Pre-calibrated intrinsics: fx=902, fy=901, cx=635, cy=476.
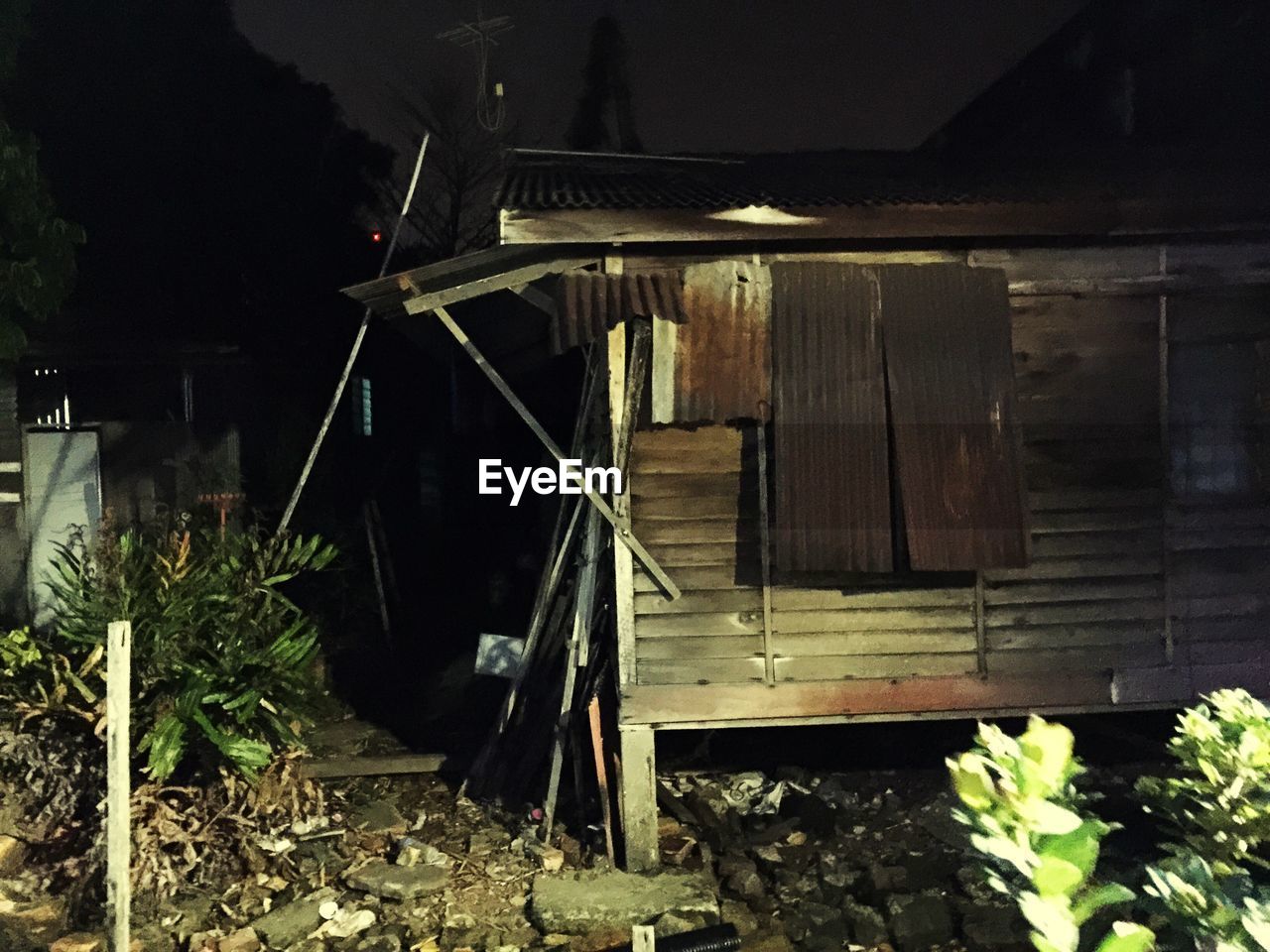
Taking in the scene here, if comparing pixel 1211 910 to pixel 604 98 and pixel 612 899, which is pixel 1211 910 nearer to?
pixel 612 899

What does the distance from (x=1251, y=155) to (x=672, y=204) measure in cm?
389

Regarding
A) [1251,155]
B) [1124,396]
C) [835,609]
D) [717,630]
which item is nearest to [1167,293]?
[1124,396]

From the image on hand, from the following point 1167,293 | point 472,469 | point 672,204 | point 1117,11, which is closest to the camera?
point 672,204

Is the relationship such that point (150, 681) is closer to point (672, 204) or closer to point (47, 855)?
point (47, 855)

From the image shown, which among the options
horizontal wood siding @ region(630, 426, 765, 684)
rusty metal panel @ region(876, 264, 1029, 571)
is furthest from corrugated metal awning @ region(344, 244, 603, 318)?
rusty metal panel @ region(876, 264, 1029, 571)

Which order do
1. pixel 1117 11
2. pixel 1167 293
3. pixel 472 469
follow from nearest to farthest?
pixel 1167 293
pixel 1117 11
pixel 472 469

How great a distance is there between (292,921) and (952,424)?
4731mm

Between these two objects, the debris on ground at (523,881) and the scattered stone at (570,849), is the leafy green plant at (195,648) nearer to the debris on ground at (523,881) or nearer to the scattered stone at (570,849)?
the debris on ground at (523,881)

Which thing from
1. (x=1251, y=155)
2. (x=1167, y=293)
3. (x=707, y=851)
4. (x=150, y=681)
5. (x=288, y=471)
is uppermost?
(x=1251, y=155)

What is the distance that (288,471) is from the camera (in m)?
9.91

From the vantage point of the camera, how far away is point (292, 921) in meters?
5.02

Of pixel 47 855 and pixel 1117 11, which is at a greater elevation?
pixel 1117 11

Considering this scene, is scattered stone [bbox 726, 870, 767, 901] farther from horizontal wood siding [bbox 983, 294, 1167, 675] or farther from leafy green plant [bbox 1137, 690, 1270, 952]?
leafy green plant [bbox 1137, 690, 1270, 952]

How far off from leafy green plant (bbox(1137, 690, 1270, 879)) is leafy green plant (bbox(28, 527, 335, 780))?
4.95m
